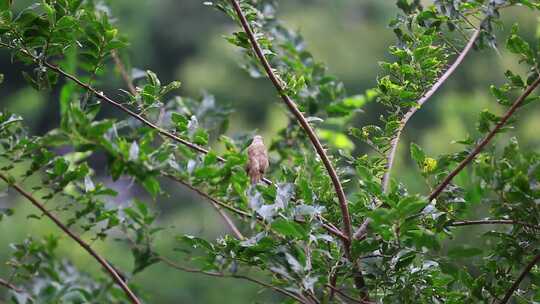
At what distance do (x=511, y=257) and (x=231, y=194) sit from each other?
0.32 meters

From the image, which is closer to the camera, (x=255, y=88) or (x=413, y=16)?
(x=413, y=16)

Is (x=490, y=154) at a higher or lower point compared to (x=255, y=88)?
lower

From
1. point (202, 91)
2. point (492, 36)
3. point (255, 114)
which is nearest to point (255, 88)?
point (255, 114)

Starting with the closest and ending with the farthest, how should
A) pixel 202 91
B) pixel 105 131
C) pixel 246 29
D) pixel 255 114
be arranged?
1. pixel 105 131
2. pixel 246 29
3. pixel 202 91
4. pixel 255 114

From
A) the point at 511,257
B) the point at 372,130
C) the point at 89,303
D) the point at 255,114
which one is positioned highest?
the point at 255,114

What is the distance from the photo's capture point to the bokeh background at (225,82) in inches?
177

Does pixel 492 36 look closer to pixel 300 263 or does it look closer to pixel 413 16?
pixel 413 16

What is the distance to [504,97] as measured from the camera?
78 centimetres

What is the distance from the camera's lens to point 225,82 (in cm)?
783

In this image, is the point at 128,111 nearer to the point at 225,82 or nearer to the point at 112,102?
the point at 112,102

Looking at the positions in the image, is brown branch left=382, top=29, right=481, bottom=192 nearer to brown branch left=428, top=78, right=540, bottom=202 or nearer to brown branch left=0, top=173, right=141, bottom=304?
brown branch left=428, top=78, right=540, bottom=202

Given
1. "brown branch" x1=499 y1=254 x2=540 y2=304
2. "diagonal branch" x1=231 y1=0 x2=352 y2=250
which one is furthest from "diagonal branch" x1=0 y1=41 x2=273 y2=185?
"brown branch" x1=499 y1=254 x2=540 y2=304

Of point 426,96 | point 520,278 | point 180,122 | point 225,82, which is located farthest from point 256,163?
point 225,82

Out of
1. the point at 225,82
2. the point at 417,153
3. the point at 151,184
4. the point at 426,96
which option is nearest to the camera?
the point at 151,184
